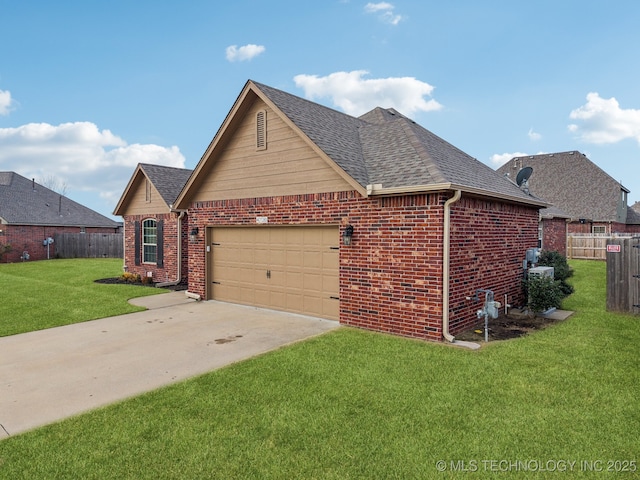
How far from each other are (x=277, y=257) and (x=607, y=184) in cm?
3414

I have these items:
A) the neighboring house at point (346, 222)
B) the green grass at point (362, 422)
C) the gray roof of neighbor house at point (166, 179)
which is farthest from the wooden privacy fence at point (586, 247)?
the gray roof of neighbor house at point (166, 179)

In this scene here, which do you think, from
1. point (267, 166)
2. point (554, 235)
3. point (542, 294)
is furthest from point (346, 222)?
point (554, 235)

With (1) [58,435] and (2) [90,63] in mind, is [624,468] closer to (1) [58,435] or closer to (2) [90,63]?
(1) [58,435]

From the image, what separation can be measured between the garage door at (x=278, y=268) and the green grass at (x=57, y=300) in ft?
8.97

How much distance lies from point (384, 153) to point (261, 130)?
3.32m

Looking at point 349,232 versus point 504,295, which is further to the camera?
point 504,295

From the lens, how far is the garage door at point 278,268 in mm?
9414

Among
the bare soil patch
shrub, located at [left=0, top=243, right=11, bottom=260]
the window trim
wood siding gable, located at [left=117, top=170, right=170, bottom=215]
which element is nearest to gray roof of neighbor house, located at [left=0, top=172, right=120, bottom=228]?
shrub, located at [left=0, top=243, right=11, bottom=260]

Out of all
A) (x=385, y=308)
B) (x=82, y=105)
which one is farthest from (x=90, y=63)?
(x=385, y=308)

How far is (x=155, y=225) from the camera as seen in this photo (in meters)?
17.5

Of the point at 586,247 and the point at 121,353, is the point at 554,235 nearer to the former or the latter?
the point at 586,247

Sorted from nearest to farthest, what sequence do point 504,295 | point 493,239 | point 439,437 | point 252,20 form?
point 439,437 → point 493,239 → point 504,295 → point 252,20

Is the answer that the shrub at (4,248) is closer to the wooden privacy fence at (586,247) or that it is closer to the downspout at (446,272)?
the downspout at (446,272)

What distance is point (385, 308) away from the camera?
8.21 metres
